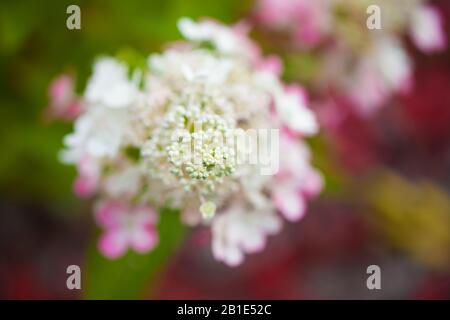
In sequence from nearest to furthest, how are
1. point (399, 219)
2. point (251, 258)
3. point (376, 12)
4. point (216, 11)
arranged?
point (376, 12)
point (216, 11)
point (399, 219)
point (251, 258)

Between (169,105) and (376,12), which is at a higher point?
(376,12)

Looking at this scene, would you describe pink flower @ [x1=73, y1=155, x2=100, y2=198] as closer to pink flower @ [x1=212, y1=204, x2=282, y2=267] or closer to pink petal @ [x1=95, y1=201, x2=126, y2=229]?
pink petal @ [x1=95, y1=201, x2=126, y2=229]

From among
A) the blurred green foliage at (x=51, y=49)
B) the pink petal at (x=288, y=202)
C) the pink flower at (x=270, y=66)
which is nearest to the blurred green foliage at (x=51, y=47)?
the blurred green foliage at (x=51, y=49)

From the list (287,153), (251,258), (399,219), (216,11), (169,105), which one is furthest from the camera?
(251,258)

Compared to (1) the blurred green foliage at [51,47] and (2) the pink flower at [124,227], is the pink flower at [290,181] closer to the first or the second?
(2) the pink flower at [124,227]

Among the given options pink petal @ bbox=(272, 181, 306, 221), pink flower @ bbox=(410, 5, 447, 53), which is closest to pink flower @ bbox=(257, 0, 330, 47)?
pink flower @ bbox=(410, 5, 447, 53)

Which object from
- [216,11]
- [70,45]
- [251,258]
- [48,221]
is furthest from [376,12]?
[48,221]
